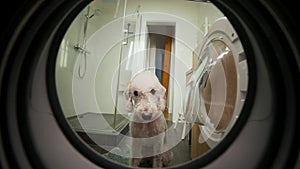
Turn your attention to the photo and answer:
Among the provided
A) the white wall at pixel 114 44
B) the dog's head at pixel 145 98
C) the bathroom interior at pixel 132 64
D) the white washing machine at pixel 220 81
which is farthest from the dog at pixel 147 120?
the white wall at pixel 114 44

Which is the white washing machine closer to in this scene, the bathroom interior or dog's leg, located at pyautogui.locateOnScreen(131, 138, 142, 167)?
the bathroom interior

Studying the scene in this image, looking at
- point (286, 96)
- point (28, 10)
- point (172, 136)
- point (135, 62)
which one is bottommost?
point (172, 136)

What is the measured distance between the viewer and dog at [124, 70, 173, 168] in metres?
1.62

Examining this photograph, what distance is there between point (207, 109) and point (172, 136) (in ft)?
3.13

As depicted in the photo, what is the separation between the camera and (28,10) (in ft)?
1.09

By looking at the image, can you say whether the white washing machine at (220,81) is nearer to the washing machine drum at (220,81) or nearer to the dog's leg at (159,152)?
the washing machine drum at (220,81)

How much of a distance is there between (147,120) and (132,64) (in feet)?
3.84

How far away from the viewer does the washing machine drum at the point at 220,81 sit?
77 cm

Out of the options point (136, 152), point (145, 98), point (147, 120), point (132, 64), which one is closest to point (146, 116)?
point (147, 120)

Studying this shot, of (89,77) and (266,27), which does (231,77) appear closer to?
(266,27)

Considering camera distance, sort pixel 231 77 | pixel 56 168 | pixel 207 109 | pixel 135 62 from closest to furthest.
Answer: pixel 56 168
pixel 231 77
pixel 207 109
pixel 135 62

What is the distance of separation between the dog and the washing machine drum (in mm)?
352

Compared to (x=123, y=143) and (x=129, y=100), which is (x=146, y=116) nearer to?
(x=129, y=100)

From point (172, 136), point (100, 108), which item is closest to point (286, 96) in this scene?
point (172, 136)
